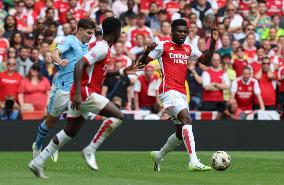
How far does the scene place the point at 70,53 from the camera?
15594 millimetres

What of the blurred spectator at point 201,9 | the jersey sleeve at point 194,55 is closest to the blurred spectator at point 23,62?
the blurred spectator at point 201,9

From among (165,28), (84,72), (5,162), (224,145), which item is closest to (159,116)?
(224,145)

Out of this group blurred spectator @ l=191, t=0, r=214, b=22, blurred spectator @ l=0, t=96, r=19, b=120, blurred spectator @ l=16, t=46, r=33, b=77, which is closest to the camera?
blurred spectator @ l=0, t=96, r=19, b=120

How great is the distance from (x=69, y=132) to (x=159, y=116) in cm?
1039

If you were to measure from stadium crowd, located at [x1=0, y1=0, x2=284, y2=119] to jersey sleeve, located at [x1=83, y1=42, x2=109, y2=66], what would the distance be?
28.5 feet

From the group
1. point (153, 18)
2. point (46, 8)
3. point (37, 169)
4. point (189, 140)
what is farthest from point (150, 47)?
point (153, 18)

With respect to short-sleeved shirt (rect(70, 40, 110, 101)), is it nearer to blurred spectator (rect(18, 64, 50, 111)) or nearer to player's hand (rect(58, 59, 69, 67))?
player's hand (rect(58, 59, 69, 67))

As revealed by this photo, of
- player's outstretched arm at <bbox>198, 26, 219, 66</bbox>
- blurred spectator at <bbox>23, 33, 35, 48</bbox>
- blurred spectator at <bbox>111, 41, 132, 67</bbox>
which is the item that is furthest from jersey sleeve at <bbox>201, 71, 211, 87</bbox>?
player's outstretched arm at <bbox>198, 26, 219, 66</bbox>

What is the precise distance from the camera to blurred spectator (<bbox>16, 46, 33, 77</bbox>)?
2359cm

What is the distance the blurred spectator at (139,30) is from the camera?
26.2 m

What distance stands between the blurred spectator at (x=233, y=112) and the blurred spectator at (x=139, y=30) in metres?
3.73

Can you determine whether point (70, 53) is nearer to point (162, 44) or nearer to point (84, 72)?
point (162, 44)

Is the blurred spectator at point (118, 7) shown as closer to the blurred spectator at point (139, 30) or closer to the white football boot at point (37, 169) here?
the blurred spectator at point (139, 30)

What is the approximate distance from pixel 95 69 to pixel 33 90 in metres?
9.59
